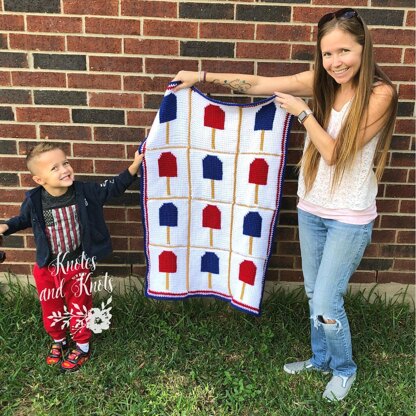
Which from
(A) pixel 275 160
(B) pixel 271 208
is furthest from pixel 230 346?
(A) pixel 275 160

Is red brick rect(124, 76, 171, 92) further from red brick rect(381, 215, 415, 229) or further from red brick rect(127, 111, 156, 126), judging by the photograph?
red brick rect(381, 215, 415, 229)

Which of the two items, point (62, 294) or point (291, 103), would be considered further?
point (62, 294)

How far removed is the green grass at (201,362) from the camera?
8.48 ft

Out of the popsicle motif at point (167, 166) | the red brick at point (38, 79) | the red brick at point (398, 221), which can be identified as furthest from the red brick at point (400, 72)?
the red brick at point (38, 79)

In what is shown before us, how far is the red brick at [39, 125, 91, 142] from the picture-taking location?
3.01 metres

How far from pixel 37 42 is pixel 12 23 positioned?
0.17 m

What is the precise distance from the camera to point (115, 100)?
2957 mm

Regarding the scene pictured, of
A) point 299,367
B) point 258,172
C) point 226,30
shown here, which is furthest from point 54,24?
point 299,367

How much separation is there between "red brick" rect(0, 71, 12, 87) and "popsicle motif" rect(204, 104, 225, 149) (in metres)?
1.18

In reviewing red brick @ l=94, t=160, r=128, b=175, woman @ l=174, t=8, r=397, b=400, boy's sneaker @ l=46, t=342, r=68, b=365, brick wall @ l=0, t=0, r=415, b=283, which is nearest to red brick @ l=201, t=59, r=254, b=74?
brick wall @ l=0, t=0, r=415, b=283

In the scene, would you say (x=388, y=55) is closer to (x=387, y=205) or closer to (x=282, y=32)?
(x=282, y=32)

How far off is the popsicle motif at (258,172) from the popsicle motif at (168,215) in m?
0.46

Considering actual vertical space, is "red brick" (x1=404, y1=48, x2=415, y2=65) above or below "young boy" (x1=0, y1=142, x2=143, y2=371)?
above

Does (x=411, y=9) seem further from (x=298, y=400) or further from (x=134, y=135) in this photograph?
(x=298, y=400)
